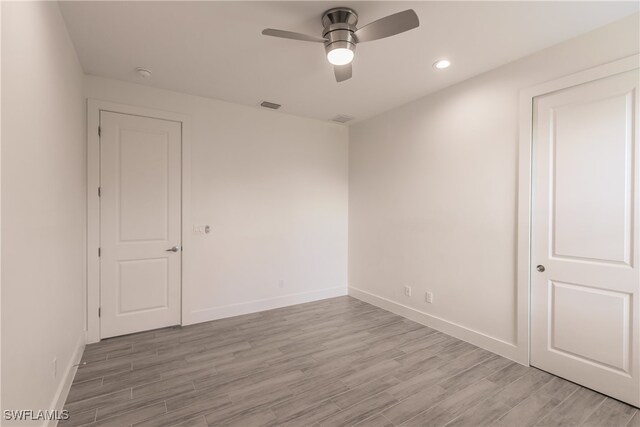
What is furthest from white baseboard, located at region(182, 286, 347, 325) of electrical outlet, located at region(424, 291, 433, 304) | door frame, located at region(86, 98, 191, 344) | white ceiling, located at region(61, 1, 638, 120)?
white ceiling, located at region(61, 1, 638, 120)

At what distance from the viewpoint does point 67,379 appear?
227 centimetres

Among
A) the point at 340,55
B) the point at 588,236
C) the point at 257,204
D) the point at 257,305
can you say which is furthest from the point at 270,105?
the point at 588,236


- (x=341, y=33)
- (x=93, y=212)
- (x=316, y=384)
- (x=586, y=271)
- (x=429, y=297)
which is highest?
(x=341, y=33)

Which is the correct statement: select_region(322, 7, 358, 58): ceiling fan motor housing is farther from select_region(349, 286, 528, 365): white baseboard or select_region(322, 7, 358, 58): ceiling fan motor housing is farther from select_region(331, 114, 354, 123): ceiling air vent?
select_region(349, 286, 528, 365): white baseboard

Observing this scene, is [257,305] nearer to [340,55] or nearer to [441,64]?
[340,55]

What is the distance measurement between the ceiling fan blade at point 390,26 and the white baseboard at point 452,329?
2868 mm

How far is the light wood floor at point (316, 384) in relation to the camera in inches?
79.6

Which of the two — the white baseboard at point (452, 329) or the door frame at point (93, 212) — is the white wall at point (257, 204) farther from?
the white baseboard at point (452, 329)

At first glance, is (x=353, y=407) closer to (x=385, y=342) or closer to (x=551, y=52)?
(x=385, y=342)

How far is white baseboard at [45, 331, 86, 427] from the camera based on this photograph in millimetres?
1965

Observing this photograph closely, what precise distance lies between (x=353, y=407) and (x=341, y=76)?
256 cm

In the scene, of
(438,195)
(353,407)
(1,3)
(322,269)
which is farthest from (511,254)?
(1,3)

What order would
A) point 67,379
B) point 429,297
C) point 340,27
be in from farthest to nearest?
point 429,297 → point 67,379 → point 340,27

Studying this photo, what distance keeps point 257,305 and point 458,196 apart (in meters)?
2.91
